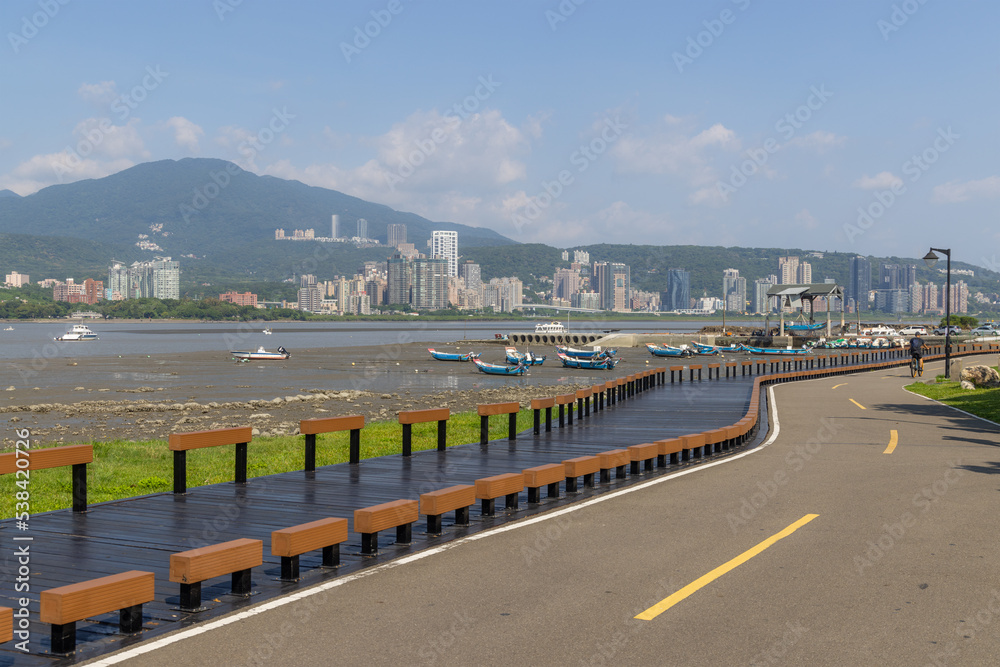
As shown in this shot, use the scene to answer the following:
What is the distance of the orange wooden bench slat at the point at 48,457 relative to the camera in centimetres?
974

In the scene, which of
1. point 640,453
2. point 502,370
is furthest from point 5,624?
point 502,370

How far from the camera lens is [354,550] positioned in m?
9.45

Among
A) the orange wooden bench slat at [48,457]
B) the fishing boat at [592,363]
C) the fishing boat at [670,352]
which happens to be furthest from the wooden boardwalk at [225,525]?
the fishing boat at [670,352]

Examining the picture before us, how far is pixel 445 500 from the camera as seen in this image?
10.1 meters

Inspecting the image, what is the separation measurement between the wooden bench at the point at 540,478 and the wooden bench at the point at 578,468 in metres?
0.16

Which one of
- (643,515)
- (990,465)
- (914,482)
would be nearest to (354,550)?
(643,515)

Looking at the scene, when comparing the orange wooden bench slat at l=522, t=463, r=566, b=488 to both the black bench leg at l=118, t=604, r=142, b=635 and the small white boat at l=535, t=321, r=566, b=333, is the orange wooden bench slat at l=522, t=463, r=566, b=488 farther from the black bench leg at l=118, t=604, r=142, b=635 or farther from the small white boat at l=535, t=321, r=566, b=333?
the small white boat at l=535, t=321, r=566, b=333

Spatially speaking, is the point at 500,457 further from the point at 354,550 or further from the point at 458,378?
the point at 458,378

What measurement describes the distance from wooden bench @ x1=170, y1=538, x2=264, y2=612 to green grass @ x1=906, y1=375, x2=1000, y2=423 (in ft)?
82.7

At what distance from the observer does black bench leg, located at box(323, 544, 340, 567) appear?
28.4 ft

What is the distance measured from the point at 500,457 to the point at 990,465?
29.9 ft

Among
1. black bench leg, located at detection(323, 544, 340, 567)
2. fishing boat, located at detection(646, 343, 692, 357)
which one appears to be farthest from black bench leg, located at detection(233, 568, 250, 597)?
fishing boat, located at detection(646, 343, 692, 357)

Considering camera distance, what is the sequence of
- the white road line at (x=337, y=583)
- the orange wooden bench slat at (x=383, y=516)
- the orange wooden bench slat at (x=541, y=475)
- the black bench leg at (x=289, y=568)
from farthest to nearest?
the orange wooden bench slat at (x=541, y=475) → the orange wooden bench slat at (x=383, y=516) → the black bench leg at (x=289, y=568) → the white road line at (x=337, y=583)

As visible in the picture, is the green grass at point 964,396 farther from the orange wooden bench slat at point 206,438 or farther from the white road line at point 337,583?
the orange wooden bench slat at point 206,438
